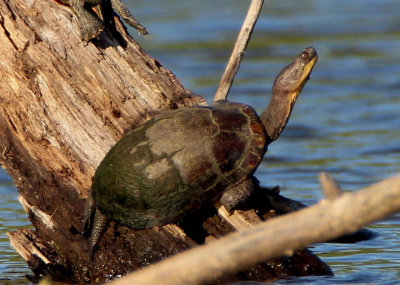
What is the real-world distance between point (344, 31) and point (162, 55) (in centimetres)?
312

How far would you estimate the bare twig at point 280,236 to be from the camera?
237 centimetres

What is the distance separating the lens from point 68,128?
4.46m

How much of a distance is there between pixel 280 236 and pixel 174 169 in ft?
6.23

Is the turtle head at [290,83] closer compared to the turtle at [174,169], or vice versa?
the turtle at [174,169]

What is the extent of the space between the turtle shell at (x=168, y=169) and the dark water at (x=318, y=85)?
0.74 metres

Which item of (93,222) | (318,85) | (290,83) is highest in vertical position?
(318,85)

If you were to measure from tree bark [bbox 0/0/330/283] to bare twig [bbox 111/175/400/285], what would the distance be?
2.04 meters

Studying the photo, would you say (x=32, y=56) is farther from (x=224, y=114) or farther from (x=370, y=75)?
(x=370, y=75)

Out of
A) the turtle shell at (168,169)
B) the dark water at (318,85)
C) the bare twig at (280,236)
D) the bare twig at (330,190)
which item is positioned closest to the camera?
the bare twig at (280,236)

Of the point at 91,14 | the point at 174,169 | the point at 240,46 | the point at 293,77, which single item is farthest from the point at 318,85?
the point at 174,169

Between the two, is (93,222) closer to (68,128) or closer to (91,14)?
(68,128)

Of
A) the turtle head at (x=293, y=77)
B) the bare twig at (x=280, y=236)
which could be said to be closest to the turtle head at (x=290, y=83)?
the turtle head at (x=293, y=77)

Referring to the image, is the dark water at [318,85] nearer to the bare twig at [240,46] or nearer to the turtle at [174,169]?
the turtle at [174,169]

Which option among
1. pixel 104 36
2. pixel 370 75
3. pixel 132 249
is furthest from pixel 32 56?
pixel 370 75
